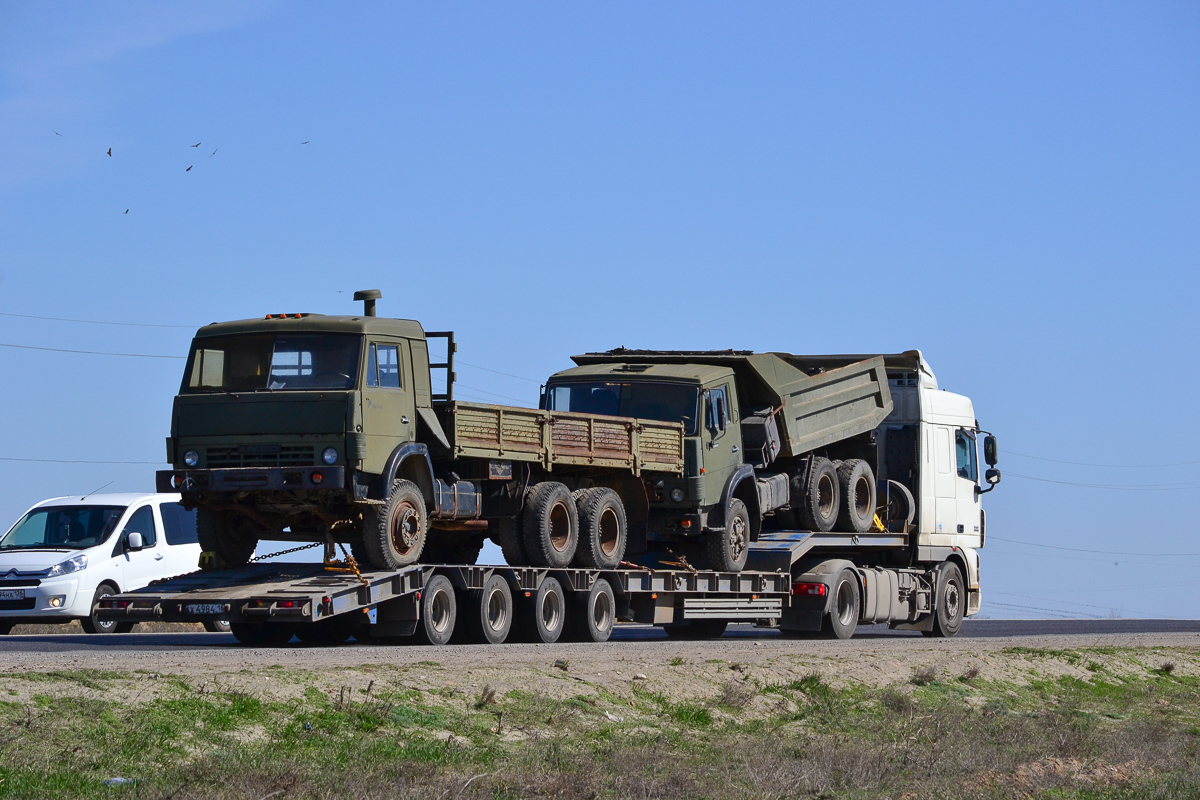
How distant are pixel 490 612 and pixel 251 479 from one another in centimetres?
351

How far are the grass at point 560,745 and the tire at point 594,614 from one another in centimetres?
433

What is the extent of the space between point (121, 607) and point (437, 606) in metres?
3.54

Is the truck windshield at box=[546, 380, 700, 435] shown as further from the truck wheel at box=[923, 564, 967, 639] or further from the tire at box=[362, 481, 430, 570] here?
the truck wheel at box=[923, 564, 967, 639]

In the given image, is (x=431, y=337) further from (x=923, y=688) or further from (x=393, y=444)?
(x=923, y=688)

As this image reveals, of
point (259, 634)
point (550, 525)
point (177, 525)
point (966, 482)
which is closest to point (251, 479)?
point (259, 634)

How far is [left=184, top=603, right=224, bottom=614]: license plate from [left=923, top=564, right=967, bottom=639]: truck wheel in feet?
48.9

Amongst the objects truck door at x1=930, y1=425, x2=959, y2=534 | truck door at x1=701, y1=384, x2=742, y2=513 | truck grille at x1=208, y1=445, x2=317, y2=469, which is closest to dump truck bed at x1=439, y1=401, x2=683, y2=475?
Result: truck door at x1=701, y1=384, x2=742, y2=513

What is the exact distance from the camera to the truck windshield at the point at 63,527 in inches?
858

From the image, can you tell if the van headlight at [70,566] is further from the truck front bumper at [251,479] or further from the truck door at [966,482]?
the truck door at [966,482]

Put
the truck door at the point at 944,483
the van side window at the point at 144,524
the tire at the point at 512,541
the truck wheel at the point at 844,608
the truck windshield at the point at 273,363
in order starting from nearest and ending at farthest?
the truck windshield at the point at 273,363, the tire at the point at 512,541, the van side window at the point at 144,524, the truck wheel at the point at 844,608, the truck door at the point at 944,483

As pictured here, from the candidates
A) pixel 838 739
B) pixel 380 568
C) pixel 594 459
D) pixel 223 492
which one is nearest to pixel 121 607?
pixel 223 492

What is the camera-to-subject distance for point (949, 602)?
91.7ft

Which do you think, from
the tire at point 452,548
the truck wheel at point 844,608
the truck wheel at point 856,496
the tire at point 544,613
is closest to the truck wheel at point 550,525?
the tire at point 544,613

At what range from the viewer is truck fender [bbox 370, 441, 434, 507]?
17000mm
